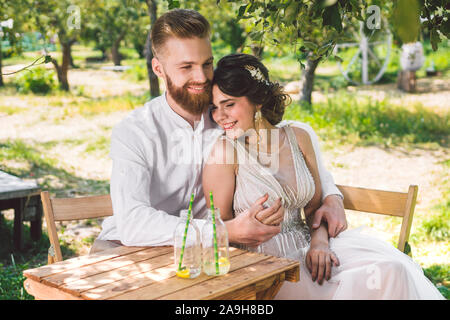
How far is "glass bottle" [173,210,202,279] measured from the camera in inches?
89.1

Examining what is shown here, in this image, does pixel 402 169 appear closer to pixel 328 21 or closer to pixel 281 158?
pixel 281 158

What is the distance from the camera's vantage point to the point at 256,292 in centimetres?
229

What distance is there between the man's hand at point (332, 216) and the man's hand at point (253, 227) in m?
0.50

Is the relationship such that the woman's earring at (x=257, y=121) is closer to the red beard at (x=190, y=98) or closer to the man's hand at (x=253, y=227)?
the red beard at (x=190, y=98)

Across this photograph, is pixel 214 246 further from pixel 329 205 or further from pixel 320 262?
pixel 329 205

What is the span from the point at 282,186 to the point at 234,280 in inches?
41.4

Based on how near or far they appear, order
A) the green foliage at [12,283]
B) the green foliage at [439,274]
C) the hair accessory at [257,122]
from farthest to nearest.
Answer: the green foliage at [439,274], the green foliage at [12,283], the hair accessory at [257,122]

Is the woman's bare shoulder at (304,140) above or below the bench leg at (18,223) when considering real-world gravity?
above

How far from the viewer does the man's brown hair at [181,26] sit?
124 inches

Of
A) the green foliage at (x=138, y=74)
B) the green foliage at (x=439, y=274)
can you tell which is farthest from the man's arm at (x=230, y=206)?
the green foliage at (x=138, y=74)

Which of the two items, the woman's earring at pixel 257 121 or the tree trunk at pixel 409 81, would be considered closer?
the woman's earring at pixel 257 121

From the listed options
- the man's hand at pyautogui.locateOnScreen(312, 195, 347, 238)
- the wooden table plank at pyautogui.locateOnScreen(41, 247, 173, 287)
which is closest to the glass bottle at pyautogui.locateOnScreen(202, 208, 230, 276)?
the wooden table plank at pyautogui.locateOnScreen(41, 247, 173, 287)

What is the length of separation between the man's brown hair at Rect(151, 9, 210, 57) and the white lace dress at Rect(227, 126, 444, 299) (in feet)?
2.24

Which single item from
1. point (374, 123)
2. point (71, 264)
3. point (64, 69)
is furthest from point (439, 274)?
point (64, 69)
